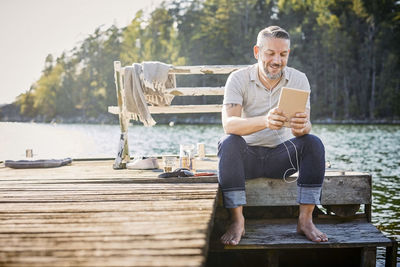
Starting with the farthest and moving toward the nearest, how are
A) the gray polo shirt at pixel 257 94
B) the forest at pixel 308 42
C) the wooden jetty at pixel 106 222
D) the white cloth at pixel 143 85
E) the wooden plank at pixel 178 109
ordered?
the forest at pixel 308 42 < the wooden plank at pixel 178 109 < the white cloth at pixel 143 85 < the gray polo shirt at pixel 257 94 < the wooden jetty at pixel 106 222

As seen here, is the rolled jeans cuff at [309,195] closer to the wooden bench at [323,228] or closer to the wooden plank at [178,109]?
the wooden bench at [323,228]

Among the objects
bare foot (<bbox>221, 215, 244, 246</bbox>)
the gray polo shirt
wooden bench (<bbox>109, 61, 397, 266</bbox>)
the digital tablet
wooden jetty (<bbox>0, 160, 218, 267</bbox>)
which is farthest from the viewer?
the gray polo shirt

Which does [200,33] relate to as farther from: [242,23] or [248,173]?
[248,173]

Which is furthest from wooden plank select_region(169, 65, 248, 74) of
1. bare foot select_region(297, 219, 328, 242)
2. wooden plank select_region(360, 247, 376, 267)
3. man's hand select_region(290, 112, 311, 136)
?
wooden plank select_region(360, 247, 376, 267)

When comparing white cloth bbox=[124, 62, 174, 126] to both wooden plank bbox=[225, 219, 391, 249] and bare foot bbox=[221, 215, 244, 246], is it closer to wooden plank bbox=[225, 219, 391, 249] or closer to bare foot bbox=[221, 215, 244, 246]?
wooden plank bbox=[225, 219, 391, 249]

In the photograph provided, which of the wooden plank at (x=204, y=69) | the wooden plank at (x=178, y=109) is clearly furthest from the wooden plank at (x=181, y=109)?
the wooden plank at (x=204, y=69)

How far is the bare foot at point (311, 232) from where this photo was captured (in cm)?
291

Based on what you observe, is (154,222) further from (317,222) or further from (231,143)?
(317,222)

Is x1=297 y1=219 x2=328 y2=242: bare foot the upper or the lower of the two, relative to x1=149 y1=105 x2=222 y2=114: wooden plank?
lower

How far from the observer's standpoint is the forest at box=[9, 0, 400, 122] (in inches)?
1790

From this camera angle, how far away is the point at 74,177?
377 cm

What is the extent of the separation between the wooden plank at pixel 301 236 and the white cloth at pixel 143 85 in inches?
68.7

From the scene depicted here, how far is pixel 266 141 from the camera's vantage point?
318 cm

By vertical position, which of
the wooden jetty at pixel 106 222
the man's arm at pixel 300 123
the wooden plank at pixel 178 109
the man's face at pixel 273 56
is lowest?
the wooden jetty at pixel 106 222
